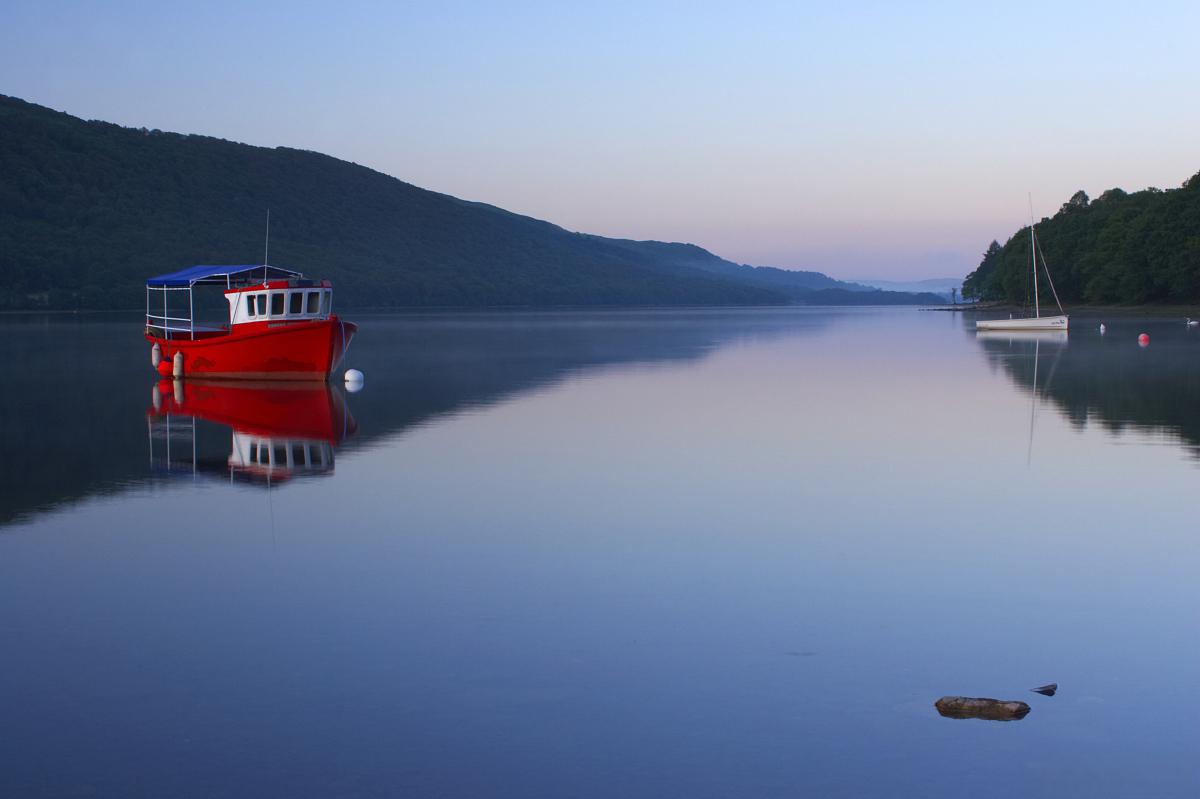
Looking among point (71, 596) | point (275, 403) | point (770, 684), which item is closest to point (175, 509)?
point (71, 596)

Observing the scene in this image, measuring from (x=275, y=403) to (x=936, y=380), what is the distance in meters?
21.3

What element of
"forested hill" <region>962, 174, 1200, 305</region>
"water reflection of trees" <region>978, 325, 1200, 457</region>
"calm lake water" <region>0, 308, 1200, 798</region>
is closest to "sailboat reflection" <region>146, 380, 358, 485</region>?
"calm lake water" <region>0, 308, 1200, 798</region>

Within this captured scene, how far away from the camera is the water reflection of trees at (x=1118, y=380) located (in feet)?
90.3

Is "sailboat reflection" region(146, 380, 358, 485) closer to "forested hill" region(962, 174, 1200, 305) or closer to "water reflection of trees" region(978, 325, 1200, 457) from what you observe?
"water reflection of trees" region(978, 325, 1200, 457)

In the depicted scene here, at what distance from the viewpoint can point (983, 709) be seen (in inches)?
328

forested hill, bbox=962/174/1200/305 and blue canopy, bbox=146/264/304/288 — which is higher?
forested hill, bbox=962/174/1200/305

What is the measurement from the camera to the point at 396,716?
836 cm

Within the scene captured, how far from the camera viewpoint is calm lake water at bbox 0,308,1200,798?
7.63 metres

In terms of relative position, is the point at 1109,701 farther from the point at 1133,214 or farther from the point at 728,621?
the point at 1133,214

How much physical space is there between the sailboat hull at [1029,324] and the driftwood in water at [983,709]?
80465 mm

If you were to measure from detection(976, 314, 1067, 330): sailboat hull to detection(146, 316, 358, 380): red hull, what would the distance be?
56.3 meters

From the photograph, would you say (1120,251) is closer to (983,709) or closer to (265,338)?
(265,338)

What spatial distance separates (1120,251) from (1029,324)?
45009 mm

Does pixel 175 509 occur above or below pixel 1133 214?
below
